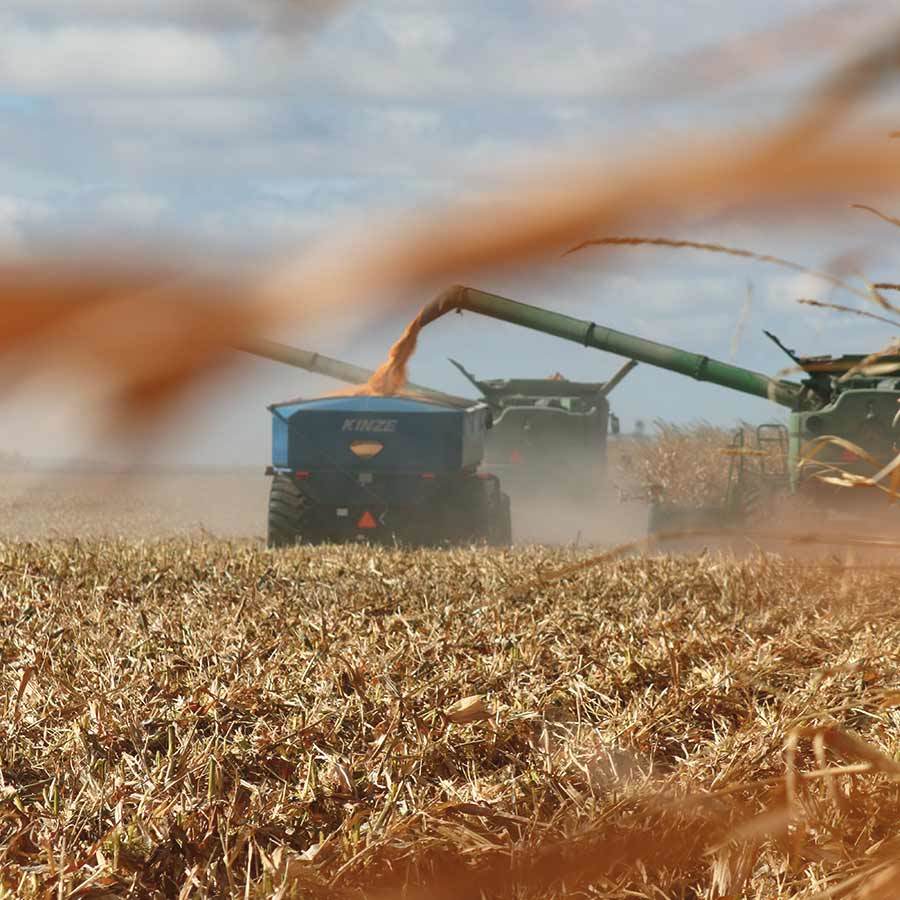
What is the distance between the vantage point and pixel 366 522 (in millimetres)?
11914

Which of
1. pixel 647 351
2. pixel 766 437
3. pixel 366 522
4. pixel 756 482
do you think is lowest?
pixel 366 522

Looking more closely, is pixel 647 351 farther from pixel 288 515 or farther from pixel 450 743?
pixel 450 743

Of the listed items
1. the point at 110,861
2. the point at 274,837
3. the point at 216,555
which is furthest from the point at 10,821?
the point at 216,555

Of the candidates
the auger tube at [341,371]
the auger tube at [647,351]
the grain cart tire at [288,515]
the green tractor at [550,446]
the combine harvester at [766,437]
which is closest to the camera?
the auger tube at [647,351]

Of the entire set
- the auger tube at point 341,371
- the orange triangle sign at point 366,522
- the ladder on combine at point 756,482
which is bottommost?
the orange triangle sign at point 366,522

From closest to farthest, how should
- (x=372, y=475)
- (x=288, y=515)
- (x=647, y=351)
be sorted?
(x=647, y=351) < (x=288, y=515) < (x=372, y=475)

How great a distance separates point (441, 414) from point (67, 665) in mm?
8459

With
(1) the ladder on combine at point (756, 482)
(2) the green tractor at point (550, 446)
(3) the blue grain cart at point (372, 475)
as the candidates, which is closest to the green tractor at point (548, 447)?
(2) the green tractor at point (550, 446)

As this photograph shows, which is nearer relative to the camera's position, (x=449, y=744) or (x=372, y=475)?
(x=449, y=744)

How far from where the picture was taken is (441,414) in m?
12.0

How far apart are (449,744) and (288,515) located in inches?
360

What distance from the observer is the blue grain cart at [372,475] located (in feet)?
39.2

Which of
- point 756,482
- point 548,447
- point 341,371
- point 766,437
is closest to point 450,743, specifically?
point 341,371

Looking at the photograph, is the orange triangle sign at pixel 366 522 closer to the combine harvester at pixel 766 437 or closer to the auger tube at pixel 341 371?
the combine harvester at pixel 766 437
